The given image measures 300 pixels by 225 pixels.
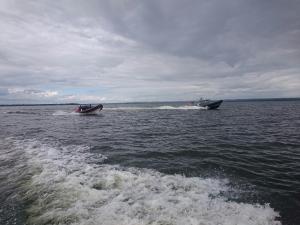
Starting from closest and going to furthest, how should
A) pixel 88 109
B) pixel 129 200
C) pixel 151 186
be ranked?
pixel 129 200 < pixel 151 186 < pixel 88 109

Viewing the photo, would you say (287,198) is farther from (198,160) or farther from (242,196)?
(198,160)

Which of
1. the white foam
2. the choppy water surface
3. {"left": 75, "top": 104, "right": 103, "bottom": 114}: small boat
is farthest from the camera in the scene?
{"left": 75, "top": 104, "right": 103, "bottom": 114}: small boat

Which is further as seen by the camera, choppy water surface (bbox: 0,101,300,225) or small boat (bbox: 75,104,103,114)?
small boat (bbox: 75,104,103,114)

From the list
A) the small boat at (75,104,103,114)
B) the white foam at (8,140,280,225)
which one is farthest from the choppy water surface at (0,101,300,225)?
the small boat at (75,104,103,114)

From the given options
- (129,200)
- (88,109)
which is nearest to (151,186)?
(129,200)

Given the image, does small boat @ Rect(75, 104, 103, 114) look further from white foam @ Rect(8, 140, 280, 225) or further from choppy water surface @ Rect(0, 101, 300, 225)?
white foam @ Rect(8, 140, 280, 225)

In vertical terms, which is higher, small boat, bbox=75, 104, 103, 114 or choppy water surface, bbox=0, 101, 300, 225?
small boat, bbox=75, 104, 103, 114

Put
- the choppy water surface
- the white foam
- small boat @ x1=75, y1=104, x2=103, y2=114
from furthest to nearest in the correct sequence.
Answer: small boat @ x1=75, y1=104, x2=103, y2=114
the choppy water surface
the white foam

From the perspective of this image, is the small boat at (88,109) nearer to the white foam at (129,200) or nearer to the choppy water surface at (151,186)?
the choppy water surface at (151,186)

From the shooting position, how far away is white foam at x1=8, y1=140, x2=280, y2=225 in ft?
19.2

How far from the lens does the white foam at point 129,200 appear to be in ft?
19.2

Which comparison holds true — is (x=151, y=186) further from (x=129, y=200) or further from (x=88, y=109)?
(x=88, y=109)

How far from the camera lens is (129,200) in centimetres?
690

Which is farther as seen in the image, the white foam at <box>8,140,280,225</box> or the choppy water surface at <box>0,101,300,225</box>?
the choppy water surface at <box>0,101,300,225</box>
